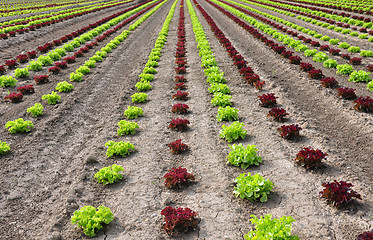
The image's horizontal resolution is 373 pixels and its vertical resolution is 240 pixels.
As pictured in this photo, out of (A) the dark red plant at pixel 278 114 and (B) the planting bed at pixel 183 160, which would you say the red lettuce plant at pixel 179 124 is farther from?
(A) the dark red plant at pixel 278 114

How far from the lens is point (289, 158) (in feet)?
29.1

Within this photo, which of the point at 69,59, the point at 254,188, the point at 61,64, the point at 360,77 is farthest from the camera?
the point at 69,59

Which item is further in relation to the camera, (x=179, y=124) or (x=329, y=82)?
(x=329, y=82)

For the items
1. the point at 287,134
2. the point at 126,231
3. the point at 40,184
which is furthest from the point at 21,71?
the point at 287,134

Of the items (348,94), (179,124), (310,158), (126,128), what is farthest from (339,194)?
(126,128)

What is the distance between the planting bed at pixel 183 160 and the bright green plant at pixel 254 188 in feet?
0.62

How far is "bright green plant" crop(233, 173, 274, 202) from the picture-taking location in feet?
23.0

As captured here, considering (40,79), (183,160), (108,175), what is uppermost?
(40,79)

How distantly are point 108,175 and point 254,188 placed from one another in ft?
13.8

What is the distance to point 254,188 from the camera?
7039mm

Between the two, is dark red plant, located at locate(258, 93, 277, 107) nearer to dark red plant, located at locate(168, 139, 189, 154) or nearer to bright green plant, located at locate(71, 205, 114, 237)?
dark red plant, located at locate(168, 139, 189, 154)

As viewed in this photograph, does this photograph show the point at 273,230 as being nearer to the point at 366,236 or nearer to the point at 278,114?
the point at 366,236

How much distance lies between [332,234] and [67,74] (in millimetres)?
17589

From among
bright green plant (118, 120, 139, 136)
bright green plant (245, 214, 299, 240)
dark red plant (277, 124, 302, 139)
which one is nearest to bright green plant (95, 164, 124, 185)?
bright green plant (118, 120, 139, 136)
